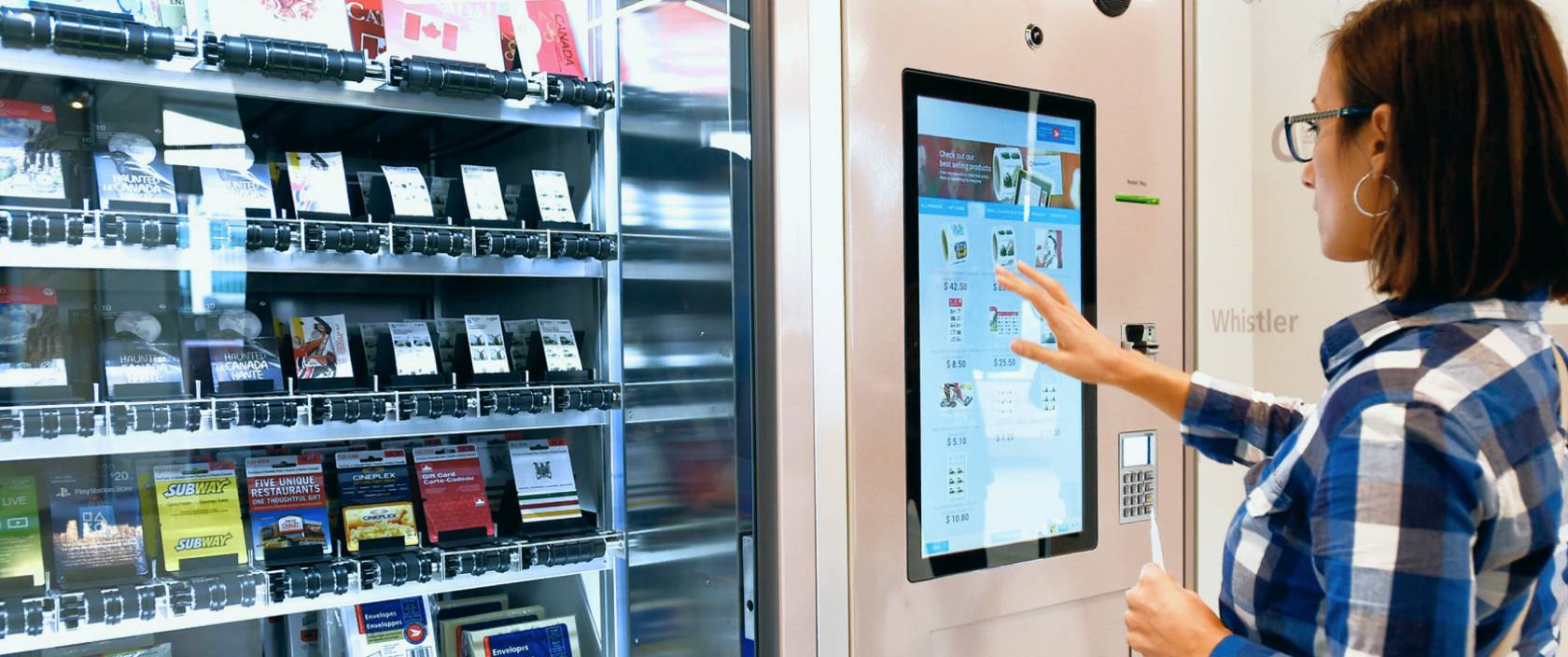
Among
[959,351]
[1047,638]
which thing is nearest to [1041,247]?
[959,351]

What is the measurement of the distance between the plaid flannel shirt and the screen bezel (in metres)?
0.69

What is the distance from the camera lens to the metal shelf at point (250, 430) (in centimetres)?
154

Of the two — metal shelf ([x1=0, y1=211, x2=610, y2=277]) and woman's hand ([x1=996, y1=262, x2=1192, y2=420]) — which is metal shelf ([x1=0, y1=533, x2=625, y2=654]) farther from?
woman's hand ([x1=996, y1=262, x2=1192, y2=420])

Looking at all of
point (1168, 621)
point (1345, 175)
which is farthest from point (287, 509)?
point (1345, 175)

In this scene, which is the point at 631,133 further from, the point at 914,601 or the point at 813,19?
the point at 914,601

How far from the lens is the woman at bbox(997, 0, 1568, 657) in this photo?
2.77 ft

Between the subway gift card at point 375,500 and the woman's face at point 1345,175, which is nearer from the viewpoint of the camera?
the woman's face at point 1345,175

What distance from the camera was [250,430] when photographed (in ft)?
5.49

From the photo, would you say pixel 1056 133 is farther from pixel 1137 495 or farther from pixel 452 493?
pixel 452 493

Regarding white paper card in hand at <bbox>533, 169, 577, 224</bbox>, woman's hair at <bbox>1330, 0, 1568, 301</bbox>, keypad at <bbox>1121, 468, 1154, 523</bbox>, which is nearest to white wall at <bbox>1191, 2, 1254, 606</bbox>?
keypad at <bbox>1121, 468, 1154, 523</bbox>

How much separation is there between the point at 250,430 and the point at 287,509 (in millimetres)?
235

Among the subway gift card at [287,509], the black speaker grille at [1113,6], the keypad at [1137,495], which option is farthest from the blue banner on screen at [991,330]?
the subway gift card at [287,509]

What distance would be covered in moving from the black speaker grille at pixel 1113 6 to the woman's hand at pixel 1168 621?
116cm

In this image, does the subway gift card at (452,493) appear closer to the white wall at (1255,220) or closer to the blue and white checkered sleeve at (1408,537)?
the white wall at (1255,220)
